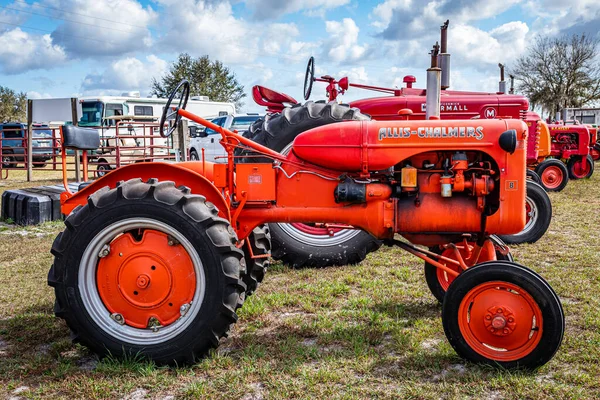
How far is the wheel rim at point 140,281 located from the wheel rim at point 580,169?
1419cm

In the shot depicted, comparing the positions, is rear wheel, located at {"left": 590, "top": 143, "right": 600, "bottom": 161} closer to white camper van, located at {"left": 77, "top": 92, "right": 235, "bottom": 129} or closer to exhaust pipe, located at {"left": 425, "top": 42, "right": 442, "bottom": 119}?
white camper van, located at {"left": 77, "top": 92, "right": 235, "bottom": 129}

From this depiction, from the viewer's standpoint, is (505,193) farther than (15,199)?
No

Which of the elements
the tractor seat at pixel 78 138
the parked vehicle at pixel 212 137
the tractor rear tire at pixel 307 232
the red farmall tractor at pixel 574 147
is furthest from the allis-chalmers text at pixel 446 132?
the parked vehicle at pixel 212 137

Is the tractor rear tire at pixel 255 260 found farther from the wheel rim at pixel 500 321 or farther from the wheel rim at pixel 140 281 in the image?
the wheel rim at pixel 500 321

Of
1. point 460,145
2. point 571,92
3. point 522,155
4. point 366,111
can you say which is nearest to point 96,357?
point 460,145

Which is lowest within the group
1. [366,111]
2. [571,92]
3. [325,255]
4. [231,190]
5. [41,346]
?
[41,346]

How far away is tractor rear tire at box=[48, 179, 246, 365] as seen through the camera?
3219mm

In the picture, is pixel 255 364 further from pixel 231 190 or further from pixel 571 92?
pixel 571 92

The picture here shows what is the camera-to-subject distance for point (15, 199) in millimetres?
8570

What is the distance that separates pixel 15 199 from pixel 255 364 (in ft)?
22.2

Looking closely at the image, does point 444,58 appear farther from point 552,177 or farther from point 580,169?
point 580,169

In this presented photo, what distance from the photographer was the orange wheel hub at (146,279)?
131 inches

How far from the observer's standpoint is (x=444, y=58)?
661 cm

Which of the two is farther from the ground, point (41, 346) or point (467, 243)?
point (467, 243)
